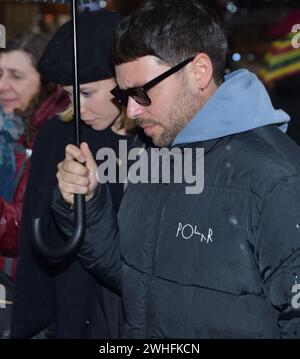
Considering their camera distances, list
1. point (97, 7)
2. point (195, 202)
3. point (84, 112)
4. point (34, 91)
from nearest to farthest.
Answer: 1. point (195, 202)
2. point (84, 112)
3. point (97, 7)
4. point (34, 91)

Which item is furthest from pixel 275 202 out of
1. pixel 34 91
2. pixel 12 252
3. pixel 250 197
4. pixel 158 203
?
pixel 34 91

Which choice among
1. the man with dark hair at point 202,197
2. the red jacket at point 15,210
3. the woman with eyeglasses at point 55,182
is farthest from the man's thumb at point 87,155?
the red jacket at point 15,210

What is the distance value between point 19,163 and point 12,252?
16.9 inches

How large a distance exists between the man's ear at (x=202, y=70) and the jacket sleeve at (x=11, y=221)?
138cm

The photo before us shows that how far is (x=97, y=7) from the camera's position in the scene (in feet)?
10.5

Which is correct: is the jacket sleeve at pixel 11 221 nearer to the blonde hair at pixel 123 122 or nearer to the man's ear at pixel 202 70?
the blonde hair at pixel 123 122

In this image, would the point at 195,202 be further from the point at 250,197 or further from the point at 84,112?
the point at 84,112

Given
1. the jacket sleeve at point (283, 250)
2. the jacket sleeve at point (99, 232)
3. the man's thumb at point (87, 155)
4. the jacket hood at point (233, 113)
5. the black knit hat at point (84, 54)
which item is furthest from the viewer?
the black knit hat at point (84, 54)

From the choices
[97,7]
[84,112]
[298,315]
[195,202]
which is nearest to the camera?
[298,315]

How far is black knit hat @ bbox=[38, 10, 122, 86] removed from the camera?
2.61m

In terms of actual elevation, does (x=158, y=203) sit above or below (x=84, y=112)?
below

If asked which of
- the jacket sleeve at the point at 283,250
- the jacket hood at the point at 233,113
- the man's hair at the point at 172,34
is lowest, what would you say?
the jacket sleeve at the point at 283,250

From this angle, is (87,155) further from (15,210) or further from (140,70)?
Answer: (15,210)

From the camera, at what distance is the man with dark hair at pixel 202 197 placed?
181cm
